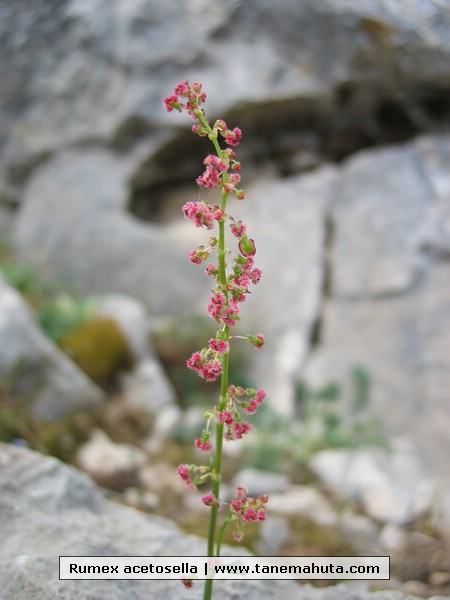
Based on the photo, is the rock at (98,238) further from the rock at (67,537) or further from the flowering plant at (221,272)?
the flowering plant at (221,272)

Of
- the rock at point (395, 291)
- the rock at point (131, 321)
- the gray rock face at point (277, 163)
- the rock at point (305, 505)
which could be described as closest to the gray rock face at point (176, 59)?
the gray rock face at point (277, 163)

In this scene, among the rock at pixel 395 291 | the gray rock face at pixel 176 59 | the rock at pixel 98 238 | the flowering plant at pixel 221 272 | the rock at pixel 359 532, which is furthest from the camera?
the rock at pixel 98 238

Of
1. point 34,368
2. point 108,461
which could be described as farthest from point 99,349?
point 108,461

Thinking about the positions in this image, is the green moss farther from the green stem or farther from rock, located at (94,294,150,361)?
the green stem

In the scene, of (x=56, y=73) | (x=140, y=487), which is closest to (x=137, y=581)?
(x=140, y=487)

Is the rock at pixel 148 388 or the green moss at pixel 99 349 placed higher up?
the green moss at pixel 99 349

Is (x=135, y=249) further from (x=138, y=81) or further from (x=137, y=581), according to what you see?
(x=137, y=581)
